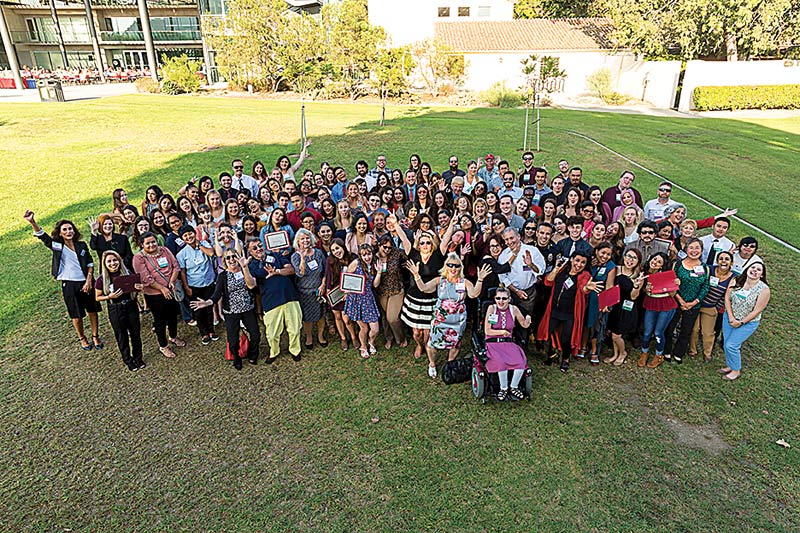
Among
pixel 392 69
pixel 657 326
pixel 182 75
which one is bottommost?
pixel 657 326

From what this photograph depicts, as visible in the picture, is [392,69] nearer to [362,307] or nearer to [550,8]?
[550,8]

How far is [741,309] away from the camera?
19.4 ft

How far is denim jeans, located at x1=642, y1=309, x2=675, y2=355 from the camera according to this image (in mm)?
6207

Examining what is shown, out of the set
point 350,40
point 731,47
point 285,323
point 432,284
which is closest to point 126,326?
point 285,323

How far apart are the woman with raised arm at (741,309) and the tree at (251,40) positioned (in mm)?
31385

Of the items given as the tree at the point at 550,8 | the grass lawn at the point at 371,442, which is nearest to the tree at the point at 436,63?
the tree at the point at 550,8

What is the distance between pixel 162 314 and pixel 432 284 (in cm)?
351

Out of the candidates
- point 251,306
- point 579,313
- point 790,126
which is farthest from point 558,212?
point 790,126

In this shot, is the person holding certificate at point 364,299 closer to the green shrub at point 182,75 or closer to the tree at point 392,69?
the tree at point 392,69

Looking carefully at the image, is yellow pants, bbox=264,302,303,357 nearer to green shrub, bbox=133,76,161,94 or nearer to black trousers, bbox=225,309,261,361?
black trousers, bbox=225,309,261,361

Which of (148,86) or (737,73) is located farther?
(148,86)

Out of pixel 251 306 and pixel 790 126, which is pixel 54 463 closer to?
pixel 251 306

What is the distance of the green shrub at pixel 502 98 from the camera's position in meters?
29.5

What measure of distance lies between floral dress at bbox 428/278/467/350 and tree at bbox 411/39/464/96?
97.6 ft
